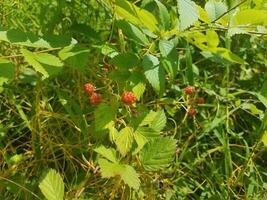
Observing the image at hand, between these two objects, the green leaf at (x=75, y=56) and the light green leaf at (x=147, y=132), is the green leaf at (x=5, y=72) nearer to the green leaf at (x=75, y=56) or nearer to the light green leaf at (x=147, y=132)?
the green leaf at (x=75, y=56)

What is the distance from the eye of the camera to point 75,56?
41.6 inches

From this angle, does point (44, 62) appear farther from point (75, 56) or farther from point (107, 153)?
point (107, 153)

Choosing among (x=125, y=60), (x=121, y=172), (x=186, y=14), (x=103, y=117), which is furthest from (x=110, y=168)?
(x=186, y=14)

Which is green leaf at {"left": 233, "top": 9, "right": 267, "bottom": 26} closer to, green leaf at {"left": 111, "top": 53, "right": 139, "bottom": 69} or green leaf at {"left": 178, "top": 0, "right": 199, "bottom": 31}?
green leaf at {"left": 178, "top": 0, "right": 199, "bottom": 31}

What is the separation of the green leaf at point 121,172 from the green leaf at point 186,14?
12.3 inches

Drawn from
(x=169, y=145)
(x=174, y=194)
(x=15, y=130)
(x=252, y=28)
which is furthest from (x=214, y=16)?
(x=15, y=130)

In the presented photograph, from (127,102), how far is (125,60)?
0.10 meters

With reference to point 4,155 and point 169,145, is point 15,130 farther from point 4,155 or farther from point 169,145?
point 169,145

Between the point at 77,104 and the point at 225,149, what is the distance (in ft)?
1.59

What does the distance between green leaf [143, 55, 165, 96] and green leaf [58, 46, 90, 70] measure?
13 centimetres

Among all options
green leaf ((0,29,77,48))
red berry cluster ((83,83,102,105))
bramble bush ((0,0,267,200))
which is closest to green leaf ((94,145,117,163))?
bramble bush ((0,0,267,200))

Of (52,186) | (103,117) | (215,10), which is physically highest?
(215,10)

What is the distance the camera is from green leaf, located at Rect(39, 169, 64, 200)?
1.04 meters

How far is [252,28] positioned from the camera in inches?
41.7
